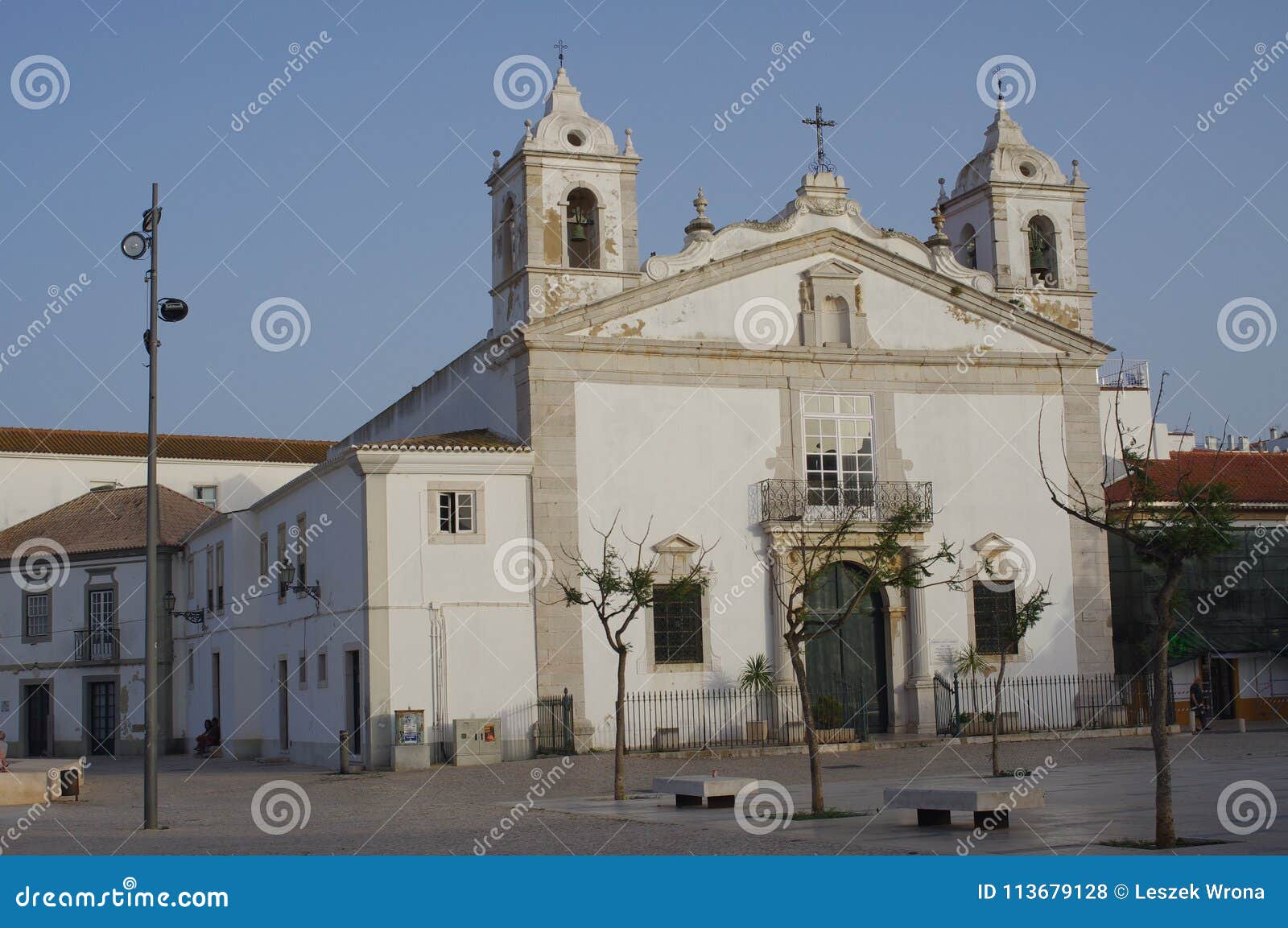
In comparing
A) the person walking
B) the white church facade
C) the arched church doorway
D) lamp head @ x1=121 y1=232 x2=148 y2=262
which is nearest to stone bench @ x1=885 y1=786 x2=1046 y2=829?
lamp head @ x1=121 y1=232 x2=148 y2=262

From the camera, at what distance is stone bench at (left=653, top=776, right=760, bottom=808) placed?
17062 mm

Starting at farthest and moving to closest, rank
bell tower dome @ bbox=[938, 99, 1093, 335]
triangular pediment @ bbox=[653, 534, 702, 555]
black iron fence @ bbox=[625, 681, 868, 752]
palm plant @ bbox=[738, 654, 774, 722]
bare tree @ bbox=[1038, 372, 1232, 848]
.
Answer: bell tower dome @ bbox=[938, 99, 1093, 335] < triangular pediment @ bbox=[653, 534, 702, 555] < palm plant @ bbox=[738, 654, 774, 722] < black iron fence @ bbox=[625, 681, 868, 752] < bare tree @ bbox=[1038, 372, 1232, 848]

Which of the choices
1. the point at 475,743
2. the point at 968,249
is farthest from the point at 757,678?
the point at 968,249

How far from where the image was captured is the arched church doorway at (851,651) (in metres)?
30.2

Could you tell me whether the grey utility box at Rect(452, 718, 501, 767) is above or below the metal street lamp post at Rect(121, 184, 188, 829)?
below

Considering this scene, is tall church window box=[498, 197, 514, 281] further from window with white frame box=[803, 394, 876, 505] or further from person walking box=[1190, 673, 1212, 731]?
person walking box=[1190, 673, 1212, 731]

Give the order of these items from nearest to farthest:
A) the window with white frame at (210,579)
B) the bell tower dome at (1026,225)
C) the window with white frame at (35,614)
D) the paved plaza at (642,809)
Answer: the paved plaza at (642,809) → the bell tower dome at (1026,225) → the window with white frame at (210,579) → the window with white frame at (35,614)

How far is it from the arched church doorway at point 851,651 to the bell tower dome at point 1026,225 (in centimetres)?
724

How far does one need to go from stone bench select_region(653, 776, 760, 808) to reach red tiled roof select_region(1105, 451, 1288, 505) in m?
20.9

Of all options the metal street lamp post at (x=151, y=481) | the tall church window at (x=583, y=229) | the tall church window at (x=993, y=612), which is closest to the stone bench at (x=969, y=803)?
the metal street lamp post at (x=151, y=481)

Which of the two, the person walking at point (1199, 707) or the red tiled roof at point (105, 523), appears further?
the red tiled roof at point (105, 523)

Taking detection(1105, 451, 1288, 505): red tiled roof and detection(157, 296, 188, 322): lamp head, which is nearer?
detection(157, 296, 188, 322): lamp head

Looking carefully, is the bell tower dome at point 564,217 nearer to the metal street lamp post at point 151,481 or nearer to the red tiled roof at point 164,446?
the metal street lamp post at point 151,481

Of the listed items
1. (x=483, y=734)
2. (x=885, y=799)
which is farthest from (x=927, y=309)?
(x=885, y=799)
